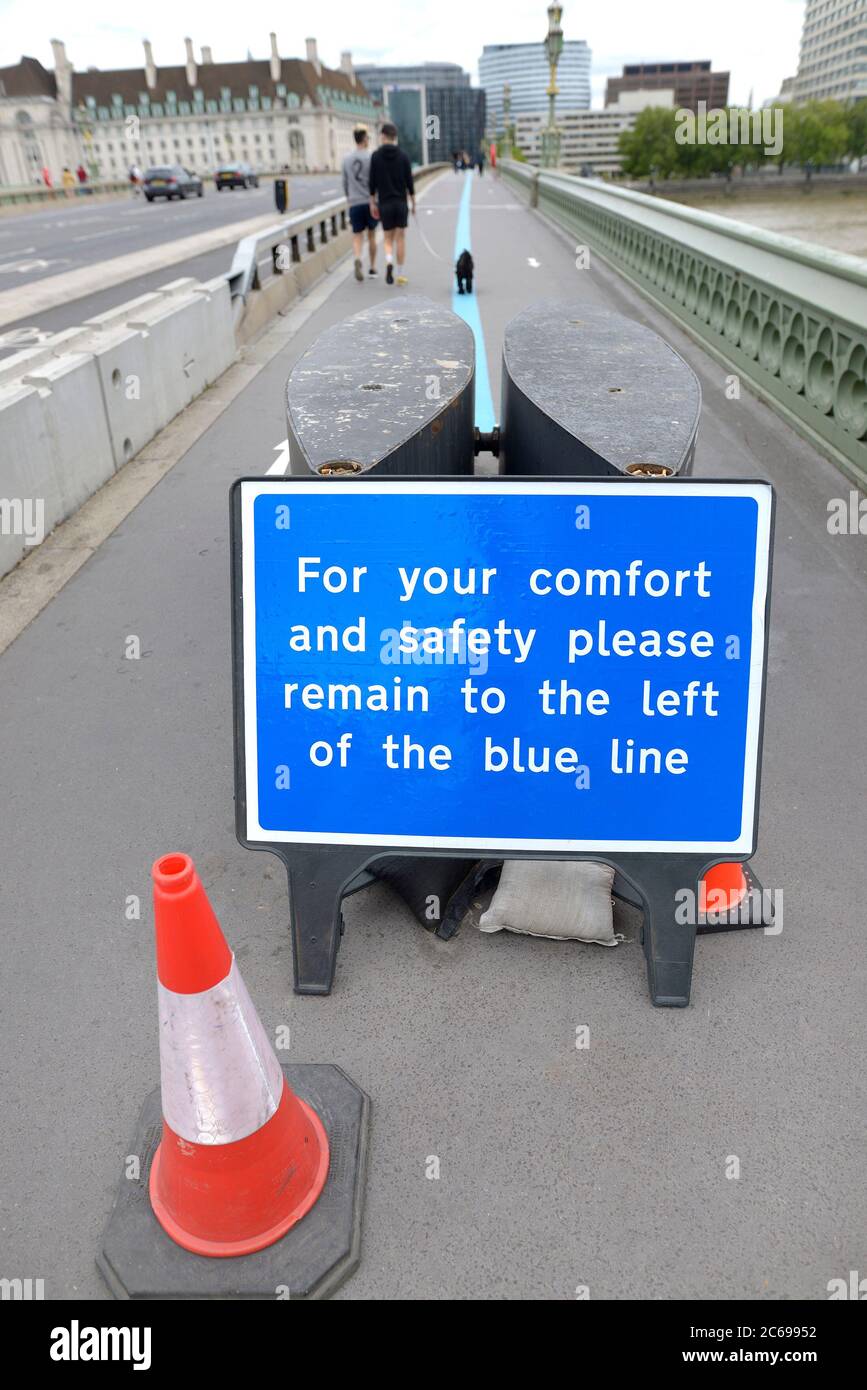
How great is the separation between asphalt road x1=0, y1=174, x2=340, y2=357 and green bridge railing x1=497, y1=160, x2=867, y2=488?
8.41 metres

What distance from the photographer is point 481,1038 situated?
2.69 meters

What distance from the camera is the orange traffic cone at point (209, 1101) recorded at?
6.97ft

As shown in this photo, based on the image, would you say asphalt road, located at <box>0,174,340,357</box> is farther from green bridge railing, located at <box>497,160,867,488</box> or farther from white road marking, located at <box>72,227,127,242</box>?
green bridge railing, located at <box>497,160,867,488</box>

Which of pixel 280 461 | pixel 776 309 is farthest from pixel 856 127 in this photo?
pixel 280 461

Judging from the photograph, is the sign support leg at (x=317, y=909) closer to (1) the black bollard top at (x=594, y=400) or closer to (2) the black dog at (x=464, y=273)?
(1) the black bollard top at (x=594, y=400)

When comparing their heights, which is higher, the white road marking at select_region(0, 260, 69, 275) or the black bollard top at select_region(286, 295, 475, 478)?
the white road marking at select_region(0, 260, 69, 275)

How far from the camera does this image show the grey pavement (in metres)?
2.16

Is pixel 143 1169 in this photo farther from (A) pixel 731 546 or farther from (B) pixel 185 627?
(B) pixel 185 627

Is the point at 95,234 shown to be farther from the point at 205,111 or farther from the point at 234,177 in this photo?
the point at 205,111

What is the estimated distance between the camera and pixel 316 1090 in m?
2.52

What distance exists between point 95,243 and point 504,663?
33.2m

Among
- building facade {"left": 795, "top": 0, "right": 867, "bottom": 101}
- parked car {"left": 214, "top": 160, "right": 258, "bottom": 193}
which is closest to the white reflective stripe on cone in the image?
building facade {"left": 795, "top": 0, "right": 867, "bottom": 101}

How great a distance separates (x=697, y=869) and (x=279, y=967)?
4.24 ft

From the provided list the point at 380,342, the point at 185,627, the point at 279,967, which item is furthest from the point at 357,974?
the point at 380,342
